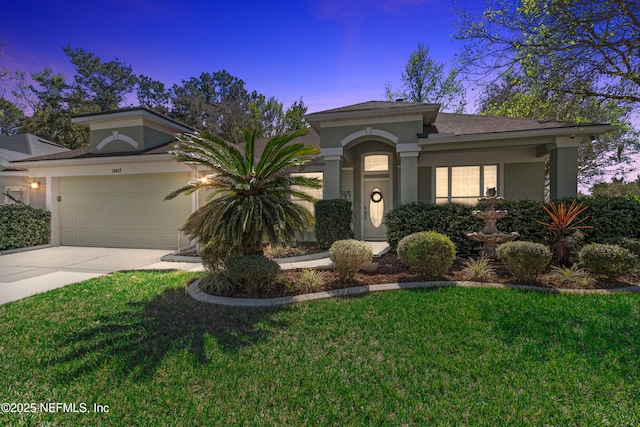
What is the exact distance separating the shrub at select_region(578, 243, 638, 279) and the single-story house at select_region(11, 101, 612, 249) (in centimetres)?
367

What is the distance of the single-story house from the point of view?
31.2ft

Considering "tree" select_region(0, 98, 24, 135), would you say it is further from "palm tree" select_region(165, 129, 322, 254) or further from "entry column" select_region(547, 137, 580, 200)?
"entry column" select_region(547, 137, 580, 200)

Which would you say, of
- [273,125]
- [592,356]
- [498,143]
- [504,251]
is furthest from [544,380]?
[273,125]

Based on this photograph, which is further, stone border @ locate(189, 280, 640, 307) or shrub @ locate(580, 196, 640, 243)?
shrub @ locate(580, 196, 640, 243)

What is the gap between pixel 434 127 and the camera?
11023 mm

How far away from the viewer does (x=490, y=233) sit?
7266mm

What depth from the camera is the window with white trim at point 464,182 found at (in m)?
10.9

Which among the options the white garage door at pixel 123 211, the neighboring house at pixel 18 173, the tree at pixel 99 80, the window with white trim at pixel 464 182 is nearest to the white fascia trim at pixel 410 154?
the window with white trim at pixel 464 182

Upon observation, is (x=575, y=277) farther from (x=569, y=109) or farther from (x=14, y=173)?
(x=14, y=173)

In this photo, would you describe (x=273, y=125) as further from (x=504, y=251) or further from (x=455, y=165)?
(x=504, y=251)

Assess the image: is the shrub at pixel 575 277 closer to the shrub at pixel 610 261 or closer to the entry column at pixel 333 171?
the shrub at pixel 610 261

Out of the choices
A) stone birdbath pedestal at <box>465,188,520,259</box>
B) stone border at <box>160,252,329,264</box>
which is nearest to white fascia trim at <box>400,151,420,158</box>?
stone birdbath pedestal at <box>465,188,520,259</box>

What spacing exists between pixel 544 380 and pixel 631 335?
1.95m

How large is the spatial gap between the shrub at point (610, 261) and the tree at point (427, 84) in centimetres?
1784
